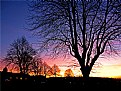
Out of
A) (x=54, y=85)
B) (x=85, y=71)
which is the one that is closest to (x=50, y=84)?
(x=54, y=85)

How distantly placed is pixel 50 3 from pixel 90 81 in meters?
8.06

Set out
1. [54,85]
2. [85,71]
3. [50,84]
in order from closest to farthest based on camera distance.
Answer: [54,85]
[50,84]
[85,71]

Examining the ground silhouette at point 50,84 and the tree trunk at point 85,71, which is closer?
the ground silhouette at point 50,84

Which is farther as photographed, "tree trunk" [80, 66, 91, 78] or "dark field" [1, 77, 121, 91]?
"tree trunk" [80, 66, 91, 78]

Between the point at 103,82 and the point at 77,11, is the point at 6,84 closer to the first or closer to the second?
the point at 103,82

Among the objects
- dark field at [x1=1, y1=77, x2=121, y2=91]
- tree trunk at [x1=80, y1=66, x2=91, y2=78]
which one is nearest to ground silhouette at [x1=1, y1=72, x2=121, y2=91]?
dark field at [x1=1, y1=77, x2=121, y2=91]

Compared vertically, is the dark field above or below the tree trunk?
below

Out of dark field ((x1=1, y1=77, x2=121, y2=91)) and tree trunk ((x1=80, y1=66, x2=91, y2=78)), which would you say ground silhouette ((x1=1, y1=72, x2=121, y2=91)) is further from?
tree trunk ((x1=80, y1=66, x2=91, y2=78))

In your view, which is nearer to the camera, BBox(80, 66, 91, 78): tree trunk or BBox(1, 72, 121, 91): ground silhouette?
BBox(1, 72, 121, 91): ground silhouette

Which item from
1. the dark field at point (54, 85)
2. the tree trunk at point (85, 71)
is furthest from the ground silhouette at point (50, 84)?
the tree trunk at point (85, 71)

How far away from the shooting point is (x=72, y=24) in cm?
1734

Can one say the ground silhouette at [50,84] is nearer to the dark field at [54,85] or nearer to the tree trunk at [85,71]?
→ the dark field at [54,85]

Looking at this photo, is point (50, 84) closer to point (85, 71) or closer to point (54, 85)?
point (54, 85)

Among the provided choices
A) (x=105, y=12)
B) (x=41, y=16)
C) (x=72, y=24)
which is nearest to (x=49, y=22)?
(x=41, y=16)
